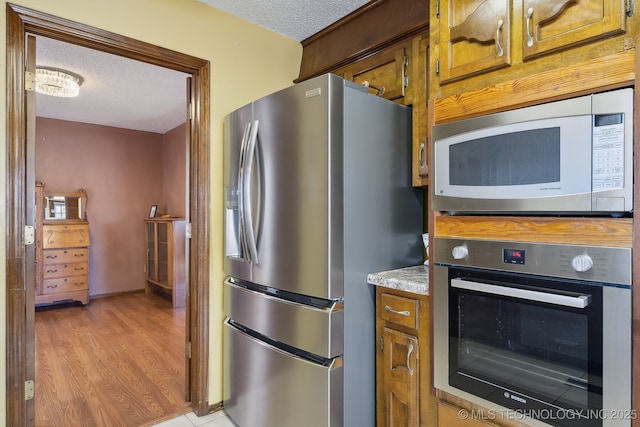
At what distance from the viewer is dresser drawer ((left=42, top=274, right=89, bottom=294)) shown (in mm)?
4586

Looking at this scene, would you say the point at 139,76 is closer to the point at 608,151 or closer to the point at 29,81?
the point at 29,81

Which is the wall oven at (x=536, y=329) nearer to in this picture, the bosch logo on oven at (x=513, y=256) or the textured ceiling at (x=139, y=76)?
the bosch logo on oven at (x=513, y=256)

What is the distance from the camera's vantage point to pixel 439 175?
1.42 m

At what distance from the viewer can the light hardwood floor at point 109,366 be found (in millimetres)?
2242

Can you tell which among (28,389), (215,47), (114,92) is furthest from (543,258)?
(114,92)

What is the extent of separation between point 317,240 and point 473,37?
1010 millimetres

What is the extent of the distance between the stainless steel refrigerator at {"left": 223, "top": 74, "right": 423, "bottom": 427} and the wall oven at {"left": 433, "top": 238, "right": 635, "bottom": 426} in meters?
0.39

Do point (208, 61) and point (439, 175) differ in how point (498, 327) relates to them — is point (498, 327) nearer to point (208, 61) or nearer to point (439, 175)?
point (439, 175)

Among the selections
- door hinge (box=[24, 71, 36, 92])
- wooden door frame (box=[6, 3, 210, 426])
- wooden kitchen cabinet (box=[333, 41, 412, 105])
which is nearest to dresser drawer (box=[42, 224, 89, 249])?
wooden door frame (box=[6, 3, 210, 426])

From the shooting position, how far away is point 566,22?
3.65 ft

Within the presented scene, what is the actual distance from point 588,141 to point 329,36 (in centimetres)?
193

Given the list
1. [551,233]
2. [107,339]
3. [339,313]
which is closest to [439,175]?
[551,233]

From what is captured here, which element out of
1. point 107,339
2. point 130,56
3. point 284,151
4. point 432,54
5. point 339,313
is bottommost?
point 107,339

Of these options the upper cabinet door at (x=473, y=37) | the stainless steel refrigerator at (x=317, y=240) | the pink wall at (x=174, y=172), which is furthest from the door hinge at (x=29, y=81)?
the pink wall at (x=174, y=172)
